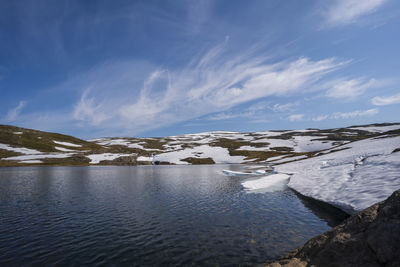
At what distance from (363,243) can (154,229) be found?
562 inches

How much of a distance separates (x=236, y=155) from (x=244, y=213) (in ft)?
392

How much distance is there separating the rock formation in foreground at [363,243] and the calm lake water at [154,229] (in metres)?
3.95

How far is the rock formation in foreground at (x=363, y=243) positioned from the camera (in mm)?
7177

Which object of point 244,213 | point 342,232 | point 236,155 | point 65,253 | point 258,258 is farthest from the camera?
point 236,155

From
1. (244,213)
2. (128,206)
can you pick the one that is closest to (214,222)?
(244,213)

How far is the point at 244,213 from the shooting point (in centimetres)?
2203

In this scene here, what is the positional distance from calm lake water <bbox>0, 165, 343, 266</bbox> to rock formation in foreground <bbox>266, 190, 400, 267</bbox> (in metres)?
3.95

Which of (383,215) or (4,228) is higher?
(383,215)

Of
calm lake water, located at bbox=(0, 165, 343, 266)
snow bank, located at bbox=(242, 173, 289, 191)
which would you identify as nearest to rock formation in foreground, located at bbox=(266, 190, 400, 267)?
calm lake water, located at bbox=(0, 165, 343, 266)

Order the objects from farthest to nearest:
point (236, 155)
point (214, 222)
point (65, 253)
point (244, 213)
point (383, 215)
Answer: point (236, 155), point (244, 213), point (214, 222), point (65, 253), point (383, 215)

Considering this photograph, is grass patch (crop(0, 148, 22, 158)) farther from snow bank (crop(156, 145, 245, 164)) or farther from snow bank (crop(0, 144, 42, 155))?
snow bank (crop(156, 145, 245, 164))

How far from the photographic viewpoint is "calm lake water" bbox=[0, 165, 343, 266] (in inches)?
508

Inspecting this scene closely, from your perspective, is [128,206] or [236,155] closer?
[128,206]

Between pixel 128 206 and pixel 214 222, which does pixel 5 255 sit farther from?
pixel 214 222
